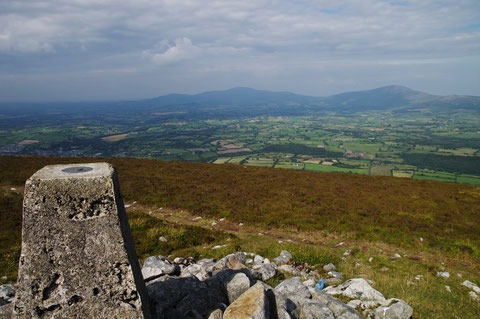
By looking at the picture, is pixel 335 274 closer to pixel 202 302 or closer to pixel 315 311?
pixel 315 311

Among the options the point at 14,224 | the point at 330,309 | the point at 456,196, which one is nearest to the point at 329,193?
the point at 456,196

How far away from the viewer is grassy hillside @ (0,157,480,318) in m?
11.1

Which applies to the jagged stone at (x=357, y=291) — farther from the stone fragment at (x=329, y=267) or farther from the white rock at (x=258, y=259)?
the white rock at (x=258, y=259)

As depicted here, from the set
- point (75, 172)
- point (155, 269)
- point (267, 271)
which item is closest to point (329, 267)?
point (267, 271)

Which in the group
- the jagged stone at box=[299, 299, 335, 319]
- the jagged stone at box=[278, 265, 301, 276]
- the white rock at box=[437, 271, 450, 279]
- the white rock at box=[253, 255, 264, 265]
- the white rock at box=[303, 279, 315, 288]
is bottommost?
the white rock at box=[437, 271, 450, 279]

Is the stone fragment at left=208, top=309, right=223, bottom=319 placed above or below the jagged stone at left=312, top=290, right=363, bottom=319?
above

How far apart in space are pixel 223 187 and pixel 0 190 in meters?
17.0

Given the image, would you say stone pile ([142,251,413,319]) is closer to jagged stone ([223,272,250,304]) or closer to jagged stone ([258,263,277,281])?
jagged stone ([223,272,250,304])

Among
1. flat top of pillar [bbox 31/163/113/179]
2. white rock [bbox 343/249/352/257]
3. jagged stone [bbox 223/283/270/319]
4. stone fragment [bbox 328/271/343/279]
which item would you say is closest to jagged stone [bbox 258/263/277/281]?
stone fragment [bbox 328/271/343/279]

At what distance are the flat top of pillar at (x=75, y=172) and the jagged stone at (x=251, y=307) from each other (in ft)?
13.5

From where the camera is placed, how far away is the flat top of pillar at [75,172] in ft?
17.0

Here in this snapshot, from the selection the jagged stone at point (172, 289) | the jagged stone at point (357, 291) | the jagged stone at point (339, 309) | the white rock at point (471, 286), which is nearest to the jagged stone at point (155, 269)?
the jagged stone at point (172, 289)

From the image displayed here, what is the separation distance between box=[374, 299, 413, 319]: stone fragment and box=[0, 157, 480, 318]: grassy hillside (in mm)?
863

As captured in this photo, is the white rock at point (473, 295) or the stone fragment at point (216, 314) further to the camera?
the white rock at point (473, 295)
